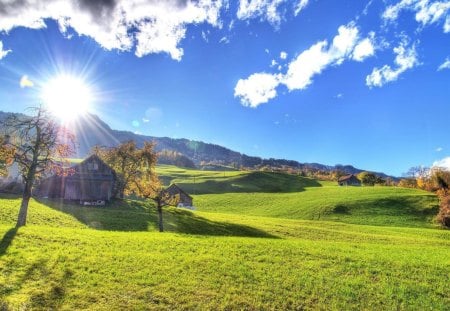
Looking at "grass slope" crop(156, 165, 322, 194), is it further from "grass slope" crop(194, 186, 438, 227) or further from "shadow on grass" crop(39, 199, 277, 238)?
"shadow on grass" crop(39, 199, 277, 238)

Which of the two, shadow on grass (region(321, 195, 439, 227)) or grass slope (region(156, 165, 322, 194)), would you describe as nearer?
shadow on grass (region(321, 195, 439, 227))

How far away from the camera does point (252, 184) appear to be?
148250mm

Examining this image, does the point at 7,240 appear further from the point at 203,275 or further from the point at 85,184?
the point at 85,184

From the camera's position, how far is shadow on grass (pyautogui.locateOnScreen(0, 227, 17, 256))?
22289 mm

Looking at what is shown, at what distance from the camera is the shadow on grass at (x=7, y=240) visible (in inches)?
878

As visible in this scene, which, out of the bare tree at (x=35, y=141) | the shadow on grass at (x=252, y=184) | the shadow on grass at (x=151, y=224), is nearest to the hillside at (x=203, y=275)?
the bare tree at (x=35, y=141)

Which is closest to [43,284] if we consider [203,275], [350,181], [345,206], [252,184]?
[203,275]

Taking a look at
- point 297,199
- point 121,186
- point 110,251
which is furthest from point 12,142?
point 297,199

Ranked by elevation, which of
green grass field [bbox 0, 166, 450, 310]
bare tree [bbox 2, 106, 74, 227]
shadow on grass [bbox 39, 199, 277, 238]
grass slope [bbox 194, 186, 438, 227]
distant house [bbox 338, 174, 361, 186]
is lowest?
green grass field [bbox 0, 166, 450, 310]

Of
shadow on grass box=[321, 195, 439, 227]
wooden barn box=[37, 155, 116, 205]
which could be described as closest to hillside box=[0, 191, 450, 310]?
wooden barn box=[37, 155, 116, 205]

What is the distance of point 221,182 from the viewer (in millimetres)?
144000

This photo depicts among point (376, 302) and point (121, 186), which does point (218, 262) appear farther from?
point (121, 186)

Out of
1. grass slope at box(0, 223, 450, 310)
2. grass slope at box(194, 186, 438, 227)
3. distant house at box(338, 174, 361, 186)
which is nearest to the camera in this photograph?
grass slope at box(0, 223, 450, 310)

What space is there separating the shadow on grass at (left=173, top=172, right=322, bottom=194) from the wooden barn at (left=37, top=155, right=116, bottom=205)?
52598 mm
